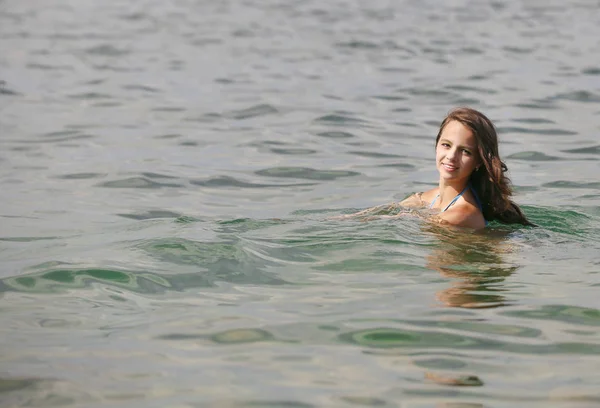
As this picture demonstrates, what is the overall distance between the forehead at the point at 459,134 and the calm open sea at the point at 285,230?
0.65 metres

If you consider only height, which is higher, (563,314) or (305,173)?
(305,173)

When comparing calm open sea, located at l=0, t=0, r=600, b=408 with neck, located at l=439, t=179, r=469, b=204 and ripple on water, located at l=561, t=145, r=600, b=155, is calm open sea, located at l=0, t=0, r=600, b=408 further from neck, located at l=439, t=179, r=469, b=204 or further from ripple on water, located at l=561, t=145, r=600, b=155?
neck, located at l=439, t=179, r=469, b=204

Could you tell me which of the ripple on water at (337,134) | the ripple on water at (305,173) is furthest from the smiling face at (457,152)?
the ripple on water at (337,134)

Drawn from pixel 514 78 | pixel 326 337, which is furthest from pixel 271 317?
pixel 514 78

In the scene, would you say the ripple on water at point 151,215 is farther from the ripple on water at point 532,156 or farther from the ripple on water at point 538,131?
the ripple on water at point 538,131

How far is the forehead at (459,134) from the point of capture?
754 centimetres

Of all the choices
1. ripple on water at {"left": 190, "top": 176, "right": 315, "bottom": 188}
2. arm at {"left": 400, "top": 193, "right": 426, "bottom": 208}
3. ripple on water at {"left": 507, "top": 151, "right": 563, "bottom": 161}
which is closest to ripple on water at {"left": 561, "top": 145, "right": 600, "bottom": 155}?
ripple on water at {"left": 507, "top": 151, "right": 563, "bottom": 161}

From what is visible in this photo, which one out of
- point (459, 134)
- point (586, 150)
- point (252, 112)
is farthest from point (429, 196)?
point (252, 112)

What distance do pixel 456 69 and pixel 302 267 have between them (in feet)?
32.2

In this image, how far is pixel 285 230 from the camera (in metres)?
7.70

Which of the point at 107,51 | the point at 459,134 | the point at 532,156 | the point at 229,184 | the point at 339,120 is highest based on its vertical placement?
the point at 107,51

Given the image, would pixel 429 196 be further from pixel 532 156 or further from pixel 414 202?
pixel 532 156

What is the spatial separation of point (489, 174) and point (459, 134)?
36 cm

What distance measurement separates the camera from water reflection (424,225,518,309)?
6082 mm
